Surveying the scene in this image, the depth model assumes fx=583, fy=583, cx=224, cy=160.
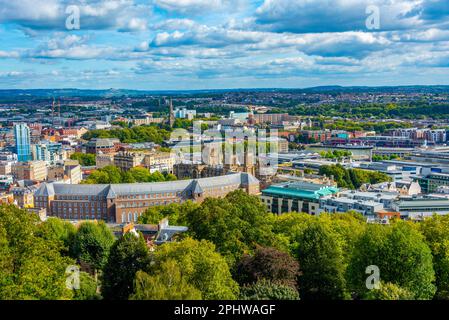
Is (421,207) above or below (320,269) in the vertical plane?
below

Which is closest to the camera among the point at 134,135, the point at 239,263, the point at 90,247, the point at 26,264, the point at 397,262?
the point at 26,264

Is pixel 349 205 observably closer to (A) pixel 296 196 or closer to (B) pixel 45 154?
(A) pixel 296 196

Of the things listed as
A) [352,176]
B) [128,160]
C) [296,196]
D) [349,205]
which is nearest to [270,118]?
[128,160]

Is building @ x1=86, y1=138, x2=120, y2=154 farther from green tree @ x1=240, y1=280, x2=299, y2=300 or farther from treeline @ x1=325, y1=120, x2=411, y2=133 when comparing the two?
green tree @ x1=240, y1=280, x2=299, y2=300

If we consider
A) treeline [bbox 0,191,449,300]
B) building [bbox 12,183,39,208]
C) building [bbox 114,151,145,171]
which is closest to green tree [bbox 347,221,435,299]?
treeline [bbox 0,191,449,300]

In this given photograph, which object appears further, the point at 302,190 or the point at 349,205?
the point at 302,190

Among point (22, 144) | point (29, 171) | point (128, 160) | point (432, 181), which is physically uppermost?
point (22, 144)
